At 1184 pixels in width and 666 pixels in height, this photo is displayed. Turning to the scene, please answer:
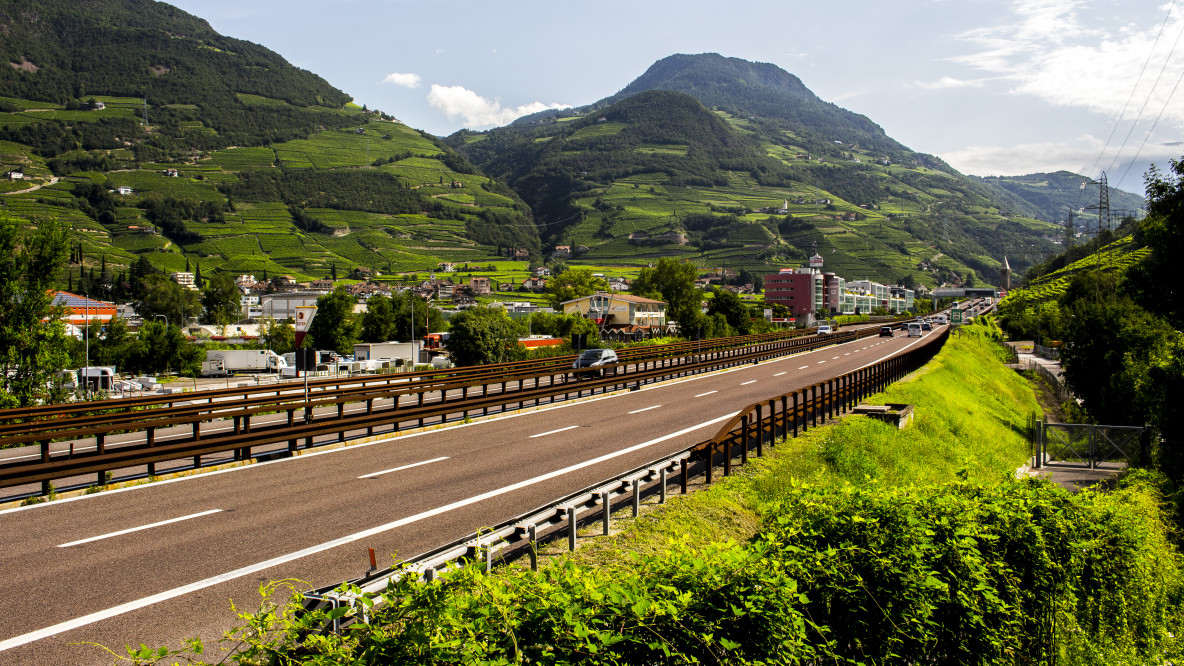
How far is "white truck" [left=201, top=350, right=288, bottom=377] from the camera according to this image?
6800 centimetres

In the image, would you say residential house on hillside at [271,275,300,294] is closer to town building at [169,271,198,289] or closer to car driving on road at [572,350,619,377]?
town building at [169,271,198,289]

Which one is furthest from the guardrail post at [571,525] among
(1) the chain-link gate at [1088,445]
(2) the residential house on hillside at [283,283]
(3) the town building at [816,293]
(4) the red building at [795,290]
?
(2) the residential house on hillside at [283,283]

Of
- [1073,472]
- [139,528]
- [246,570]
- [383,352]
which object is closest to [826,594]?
[246,570]

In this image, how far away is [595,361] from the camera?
33.6 metres

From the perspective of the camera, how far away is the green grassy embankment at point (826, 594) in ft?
11.9

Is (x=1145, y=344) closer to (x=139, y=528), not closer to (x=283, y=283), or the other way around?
(x=139, y=528)

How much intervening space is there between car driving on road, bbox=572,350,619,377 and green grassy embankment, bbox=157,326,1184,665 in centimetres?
2222

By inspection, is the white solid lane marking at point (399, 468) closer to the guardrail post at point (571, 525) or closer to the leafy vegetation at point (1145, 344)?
the guardrail post at point (571, 525)

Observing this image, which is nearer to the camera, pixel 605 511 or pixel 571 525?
pixel 571 525

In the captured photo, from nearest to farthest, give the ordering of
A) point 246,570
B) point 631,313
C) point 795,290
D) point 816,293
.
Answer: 1. point 246,570
2. point 631,313
3. point 795,290
4. point 816,293

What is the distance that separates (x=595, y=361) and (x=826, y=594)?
28520 millimetres

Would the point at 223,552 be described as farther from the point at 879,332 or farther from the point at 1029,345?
the point at 1029,345

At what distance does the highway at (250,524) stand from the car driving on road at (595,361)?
14.3 meters

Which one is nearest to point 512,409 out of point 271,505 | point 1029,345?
point 271,505
